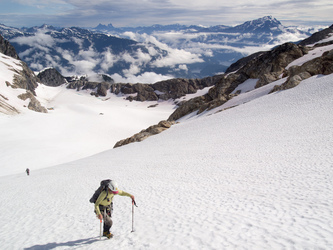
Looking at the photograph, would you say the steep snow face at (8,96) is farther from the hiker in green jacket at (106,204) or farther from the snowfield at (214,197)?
the hiker in green jacket at (106,204)

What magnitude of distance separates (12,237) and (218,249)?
27.8 ft

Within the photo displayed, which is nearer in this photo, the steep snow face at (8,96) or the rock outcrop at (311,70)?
the rock outcrop at (311,70)

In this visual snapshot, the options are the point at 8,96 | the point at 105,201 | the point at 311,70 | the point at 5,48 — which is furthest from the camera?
the point at 5,48

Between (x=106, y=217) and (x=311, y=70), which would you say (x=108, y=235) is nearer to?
(x=106, y=217)

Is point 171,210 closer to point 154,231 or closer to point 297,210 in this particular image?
point 154,231

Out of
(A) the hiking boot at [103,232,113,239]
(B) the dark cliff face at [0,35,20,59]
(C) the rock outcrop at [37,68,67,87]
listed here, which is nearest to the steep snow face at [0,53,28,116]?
(B) the dark cliff face at [0,35,20,59]

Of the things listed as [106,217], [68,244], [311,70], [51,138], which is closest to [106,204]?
[106,217]

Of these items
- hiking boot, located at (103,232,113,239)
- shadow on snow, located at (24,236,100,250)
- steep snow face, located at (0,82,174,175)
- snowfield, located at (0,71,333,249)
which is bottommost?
shadow on snow, located at (24,236,100,250)

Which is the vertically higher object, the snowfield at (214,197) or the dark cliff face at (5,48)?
the dark cliff face at (5,48)

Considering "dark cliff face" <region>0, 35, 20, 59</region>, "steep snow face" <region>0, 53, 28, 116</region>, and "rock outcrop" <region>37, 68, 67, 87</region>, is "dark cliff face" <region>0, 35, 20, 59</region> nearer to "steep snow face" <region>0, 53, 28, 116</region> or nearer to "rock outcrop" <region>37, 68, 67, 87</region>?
"rock outcrop" <region>37, 68, 67, 87</region>

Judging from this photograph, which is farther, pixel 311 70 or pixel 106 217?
pixel 311 70

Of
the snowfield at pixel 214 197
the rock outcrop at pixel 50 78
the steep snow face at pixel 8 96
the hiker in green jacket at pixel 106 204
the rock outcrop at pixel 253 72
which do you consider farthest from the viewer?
the rock outcrop at pixel 50 78

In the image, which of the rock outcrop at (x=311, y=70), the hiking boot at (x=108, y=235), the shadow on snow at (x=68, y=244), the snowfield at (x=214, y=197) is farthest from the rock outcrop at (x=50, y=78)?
the hiking boot at (x=108, y=235)

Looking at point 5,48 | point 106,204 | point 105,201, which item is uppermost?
point 5,48
